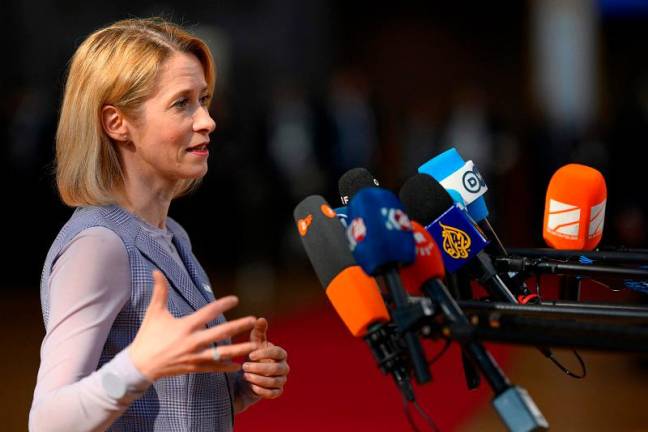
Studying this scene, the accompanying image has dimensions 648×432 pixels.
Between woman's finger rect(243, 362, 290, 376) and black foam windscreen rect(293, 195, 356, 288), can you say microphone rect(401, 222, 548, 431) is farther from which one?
woman's finger rect(243, 362, 290, 376)

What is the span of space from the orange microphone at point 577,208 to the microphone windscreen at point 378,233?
2.46 feet

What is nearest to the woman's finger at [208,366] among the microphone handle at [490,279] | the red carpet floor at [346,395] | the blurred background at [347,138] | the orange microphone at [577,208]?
the microphone handle at [490,279]

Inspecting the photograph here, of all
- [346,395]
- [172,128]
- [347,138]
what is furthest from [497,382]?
[347,138]

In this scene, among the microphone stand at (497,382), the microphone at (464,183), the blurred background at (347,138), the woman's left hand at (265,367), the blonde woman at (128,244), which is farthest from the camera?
the blurred background at (347,138)

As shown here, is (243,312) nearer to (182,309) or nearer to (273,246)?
(273,246)

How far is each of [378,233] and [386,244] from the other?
2 centimetres

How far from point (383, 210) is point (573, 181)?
812 millimetres

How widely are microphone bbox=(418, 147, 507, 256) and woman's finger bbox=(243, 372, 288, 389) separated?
508 millimetres

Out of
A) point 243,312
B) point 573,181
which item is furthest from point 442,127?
point 573,181

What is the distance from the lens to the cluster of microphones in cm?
134

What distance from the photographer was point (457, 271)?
1.89 m

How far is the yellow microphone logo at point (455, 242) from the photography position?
71.4 inches

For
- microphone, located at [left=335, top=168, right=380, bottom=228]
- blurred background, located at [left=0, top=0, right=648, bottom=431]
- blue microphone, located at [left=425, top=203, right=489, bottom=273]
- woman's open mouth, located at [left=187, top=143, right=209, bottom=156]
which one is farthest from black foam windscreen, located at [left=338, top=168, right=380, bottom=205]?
blurred background, located at [left=0, top=0, right=648, bottom=431]

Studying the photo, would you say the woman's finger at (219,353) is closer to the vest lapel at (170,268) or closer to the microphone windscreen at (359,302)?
the microphone windscreen at (359,302)
